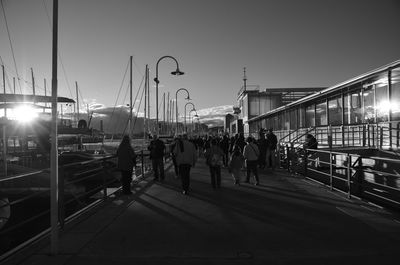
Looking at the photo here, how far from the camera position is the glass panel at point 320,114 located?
80.7ft

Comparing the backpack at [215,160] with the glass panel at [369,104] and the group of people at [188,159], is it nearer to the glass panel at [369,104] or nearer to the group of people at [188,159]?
the group of people at [188,159]

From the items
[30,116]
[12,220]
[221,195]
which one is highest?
[30,116]

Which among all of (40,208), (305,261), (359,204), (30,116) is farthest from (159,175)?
(30,116)

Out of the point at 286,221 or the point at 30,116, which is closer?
the point at 286,221

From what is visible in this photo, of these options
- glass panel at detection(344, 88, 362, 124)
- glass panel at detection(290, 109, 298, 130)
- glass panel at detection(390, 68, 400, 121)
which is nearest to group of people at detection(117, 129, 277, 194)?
glass panel at detection(390, 68, 400, 121)

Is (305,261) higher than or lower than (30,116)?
lower

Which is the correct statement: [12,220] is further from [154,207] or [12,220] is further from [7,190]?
[154,207]

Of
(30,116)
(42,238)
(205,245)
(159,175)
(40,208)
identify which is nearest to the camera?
(205,245)

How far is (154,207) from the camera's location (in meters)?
8.59

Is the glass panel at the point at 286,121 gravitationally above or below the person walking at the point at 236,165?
above

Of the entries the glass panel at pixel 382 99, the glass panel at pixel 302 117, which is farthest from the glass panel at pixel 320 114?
the glass panel at pixel 382 99

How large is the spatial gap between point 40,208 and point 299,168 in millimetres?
11051

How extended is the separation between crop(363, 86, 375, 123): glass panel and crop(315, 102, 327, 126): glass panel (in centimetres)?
546

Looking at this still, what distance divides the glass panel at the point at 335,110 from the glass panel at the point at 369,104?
10.3 feet
